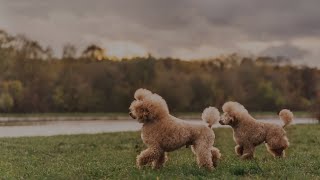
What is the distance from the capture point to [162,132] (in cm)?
1387

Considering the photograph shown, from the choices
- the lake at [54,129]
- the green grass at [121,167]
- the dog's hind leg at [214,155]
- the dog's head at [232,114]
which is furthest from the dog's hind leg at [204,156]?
the lake at [54,129]

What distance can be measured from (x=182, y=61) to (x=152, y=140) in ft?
284

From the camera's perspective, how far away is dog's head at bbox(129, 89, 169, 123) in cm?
1379

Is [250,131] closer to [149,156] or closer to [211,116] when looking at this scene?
[211,116]

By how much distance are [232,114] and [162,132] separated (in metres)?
3.52

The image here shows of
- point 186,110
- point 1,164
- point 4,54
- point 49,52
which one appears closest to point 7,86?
point 4,54

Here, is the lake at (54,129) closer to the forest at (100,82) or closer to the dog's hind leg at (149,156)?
the dog's hind leg at (149,156)

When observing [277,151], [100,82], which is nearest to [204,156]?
[277,151]

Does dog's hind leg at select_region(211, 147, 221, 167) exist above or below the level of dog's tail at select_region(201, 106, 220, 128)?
below

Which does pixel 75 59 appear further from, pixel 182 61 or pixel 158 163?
pixel 158 163

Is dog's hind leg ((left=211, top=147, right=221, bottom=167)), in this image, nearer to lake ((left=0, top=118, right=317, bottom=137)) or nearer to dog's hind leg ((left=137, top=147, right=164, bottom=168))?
dog's hind leg ((left=137, top=147, right=164, bottom=168))

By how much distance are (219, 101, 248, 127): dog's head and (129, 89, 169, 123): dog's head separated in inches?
120

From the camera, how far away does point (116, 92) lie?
76.6 meters

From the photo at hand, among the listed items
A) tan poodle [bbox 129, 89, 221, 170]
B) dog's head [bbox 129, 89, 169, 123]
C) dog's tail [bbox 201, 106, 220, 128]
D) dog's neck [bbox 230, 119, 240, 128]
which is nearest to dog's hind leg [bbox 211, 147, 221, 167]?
tan poodle [bbox 129, 89, 221, 170]
